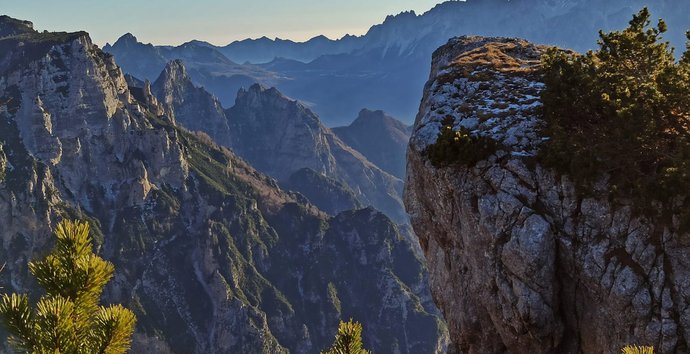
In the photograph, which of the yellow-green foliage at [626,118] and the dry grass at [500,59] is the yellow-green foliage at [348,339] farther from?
the dry grass at [500,59]

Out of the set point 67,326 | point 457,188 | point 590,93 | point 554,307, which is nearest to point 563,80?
point 590,93

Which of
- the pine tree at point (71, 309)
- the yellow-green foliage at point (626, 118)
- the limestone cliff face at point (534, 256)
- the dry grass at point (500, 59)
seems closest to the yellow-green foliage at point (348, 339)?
the pine tree at point (71, 309)

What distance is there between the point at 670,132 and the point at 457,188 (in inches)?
438

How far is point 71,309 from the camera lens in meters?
10.7

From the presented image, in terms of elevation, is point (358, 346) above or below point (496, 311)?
below

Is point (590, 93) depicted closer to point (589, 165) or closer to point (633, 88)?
point (633, 88)

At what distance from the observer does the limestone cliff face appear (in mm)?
23047

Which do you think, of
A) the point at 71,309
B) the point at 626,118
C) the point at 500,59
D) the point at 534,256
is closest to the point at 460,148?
the point at 534,256

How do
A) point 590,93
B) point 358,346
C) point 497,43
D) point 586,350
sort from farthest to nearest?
point 497,43
point 590,93
point 586,350
point 358,346

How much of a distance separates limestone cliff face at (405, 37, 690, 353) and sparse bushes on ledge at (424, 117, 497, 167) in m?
0.50

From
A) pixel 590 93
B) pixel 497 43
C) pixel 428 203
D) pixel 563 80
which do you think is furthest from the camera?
pixel 497 43

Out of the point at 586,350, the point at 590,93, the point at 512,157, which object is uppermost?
the point at 590,93

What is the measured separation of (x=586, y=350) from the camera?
83.7 ft

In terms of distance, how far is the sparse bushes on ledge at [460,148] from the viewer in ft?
98.0
